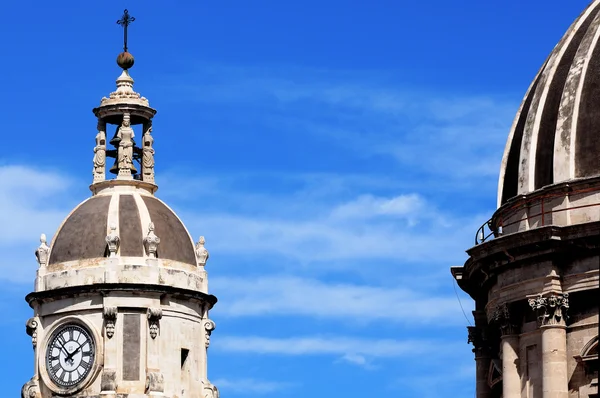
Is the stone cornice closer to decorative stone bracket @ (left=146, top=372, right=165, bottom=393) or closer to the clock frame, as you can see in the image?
the clock frame

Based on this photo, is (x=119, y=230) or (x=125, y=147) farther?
(x=125, y=147)

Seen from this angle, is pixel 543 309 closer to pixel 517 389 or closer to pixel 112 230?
pixel 517 389

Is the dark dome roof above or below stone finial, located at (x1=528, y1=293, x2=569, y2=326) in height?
above

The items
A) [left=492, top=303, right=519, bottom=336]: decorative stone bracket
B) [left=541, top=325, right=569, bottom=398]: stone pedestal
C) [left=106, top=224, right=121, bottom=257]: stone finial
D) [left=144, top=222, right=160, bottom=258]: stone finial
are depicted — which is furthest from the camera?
[left=144, top=222, right=160, bottom=258]: stone finial

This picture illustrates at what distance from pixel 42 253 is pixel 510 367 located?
69.3 feet

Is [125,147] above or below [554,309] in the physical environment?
above

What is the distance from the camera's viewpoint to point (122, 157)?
103 meters

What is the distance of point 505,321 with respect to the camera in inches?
3479

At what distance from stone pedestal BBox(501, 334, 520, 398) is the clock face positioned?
17325 millimetres

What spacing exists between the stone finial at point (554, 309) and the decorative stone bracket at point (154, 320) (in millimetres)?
17561

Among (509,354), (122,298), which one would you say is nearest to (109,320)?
(122,298)

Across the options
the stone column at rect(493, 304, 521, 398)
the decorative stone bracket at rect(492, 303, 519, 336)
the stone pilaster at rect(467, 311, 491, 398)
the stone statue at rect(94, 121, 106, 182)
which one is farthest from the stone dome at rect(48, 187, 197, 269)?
the stone column at rect(493, 304, 521, 398)

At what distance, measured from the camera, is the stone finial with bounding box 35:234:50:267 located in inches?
3981

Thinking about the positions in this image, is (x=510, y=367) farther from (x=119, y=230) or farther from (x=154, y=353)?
(x=119, y=230)
